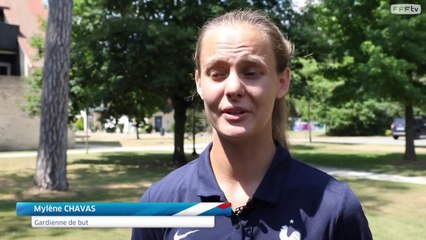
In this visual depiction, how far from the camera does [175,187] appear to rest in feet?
5.68

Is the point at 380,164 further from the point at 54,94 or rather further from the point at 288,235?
the point at 288,235

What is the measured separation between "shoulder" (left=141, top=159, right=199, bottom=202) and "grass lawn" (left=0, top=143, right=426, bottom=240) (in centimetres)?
547

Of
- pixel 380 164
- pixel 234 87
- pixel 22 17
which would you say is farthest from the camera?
pixel 22 17

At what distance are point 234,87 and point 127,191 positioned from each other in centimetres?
1030

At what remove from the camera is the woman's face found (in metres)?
1.53

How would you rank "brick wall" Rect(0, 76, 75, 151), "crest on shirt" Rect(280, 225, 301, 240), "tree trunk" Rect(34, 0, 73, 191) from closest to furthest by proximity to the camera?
1. "crest on shirt" Rect(280, 225, 301, 240)
2. "tree trunk" Rect(34, 0, 73, 191)
3. "brick wall" Rect(0, 76, 75, 151)

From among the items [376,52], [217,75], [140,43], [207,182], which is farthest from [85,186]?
[217,75]

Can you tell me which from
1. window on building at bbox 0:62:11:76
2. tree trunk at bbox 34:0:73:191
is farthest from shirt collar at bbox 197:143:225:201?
window on building at bbox 0:62:11:76

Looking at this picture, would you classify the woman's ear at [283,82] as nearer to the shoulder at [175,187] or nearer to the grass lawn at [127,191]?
the shoulder at [175,187]

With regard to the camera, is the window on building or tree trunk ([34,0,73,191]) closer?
tree trunk ([34,0,73,191])

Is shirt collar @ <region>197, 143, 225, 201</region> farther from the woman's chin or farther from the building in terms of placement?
the building

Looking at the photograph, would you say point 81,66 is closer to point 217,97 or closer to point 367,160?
point 367,160

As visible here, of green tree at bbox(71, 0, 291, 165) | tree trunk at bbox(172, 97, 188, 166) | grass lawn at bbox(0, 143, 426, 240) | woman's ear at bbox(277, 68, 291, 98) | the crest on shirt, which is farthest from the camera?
tree trunk at bbox(172, 97, 188, 166)
